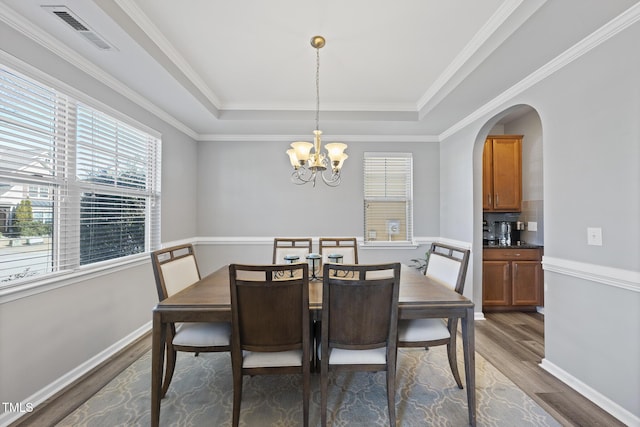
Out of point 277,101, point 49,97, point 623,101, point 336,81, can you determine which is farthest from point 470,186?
point 49,97

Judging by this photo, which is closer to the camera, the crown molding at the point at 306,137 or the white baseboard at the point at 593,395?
the white baseboard at the point at 593,395

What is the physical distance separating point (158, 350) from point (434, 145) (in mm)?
4250

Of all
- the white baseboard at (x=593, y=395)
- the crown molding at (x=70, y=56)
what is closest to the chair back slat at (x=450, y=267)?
the white baseboard at (x=593, y=395)

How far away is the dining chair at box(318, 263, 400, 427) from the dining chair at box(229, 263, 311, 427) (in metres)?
0.12

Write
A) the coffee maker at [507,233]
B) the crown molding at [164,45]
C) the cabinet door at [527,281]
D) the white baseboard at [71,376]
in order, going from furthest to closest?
the coffee maker at [507,233] < the cabinet door at [527,281] < the crown molding at [164,45] < the white baseboard at [71,376]

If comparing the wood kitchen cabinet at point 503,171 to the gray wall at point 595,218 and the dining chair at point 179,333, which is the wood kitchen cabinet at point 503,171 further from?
the dining chair at point 179,333

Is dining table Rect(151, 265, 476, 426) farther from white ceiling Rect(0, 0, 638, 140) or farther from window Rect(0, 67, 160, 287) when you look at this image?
white ceiling Rect(0, 0, 638, 140)

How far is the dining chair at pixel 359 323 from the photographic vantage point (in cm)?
159

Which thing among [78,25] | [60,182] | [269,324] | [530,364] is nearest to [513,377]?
[530,364]

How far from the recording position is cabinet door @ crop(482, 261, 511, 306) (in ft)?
12.1

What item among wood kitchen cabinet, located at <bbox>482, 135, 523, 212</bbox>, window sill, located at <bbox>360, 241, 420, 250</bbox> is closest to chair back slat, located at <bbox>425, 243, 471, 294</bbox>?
window sill, located at <bbox>360, 241, 420, 250</bbox>

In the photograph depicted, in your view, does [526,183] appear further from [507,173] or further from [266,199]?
[266,199]

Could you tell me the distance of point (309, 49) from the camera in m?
2.42

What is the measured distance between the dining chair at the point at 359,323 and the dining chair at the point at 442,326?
313mm
